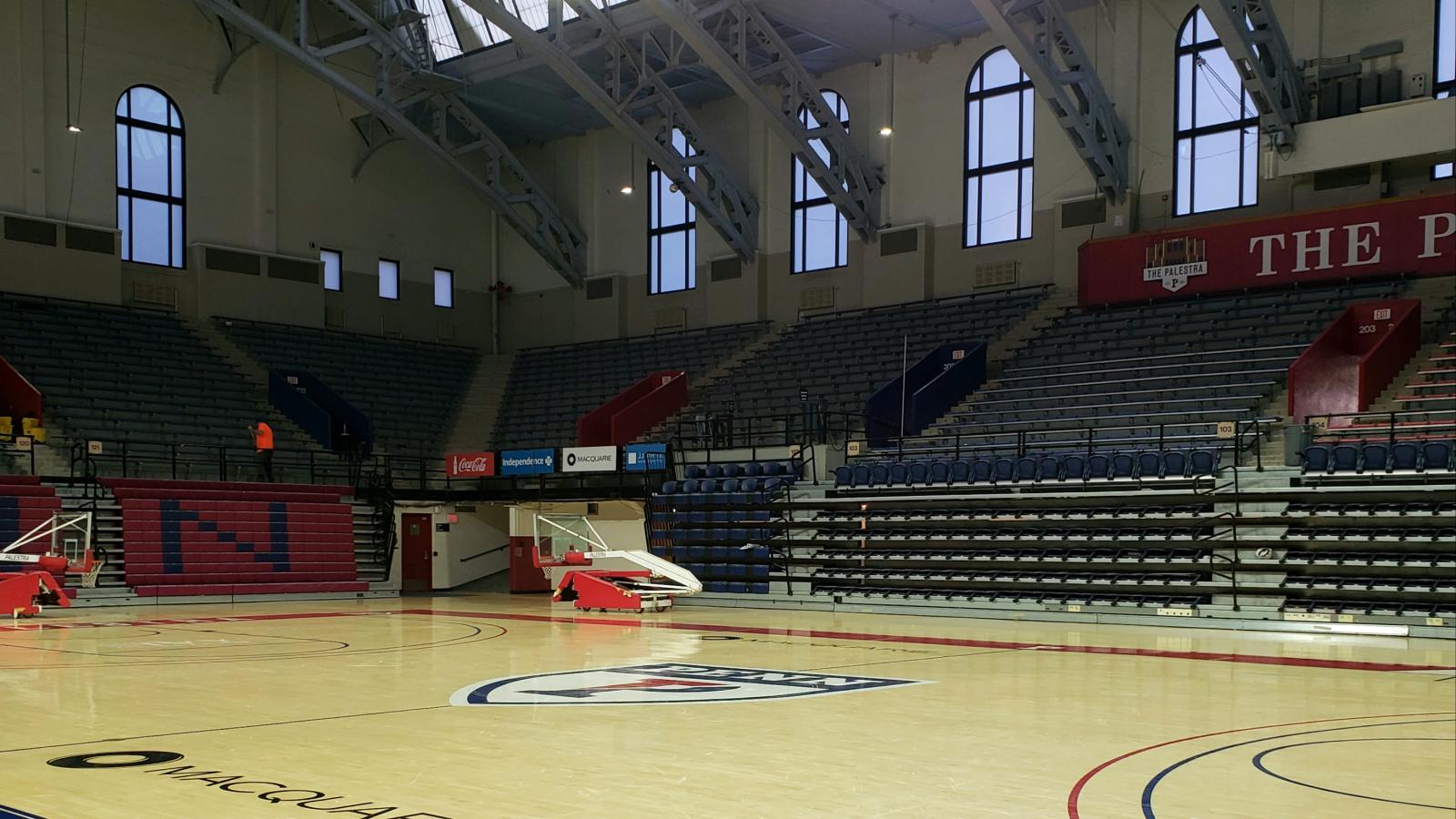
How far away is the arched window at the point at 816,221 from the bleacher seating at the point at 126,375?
12542 millimetres

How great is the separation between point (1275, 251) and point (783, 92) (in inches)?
433

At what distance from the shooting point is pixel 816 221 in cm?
3253

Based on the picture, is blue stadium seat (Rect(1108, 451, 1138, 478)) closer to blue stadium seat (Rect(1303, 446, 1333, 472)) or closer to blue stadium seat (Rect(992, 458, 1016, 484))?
blue stadium seat (Rect(992, 458, 1016, 484))

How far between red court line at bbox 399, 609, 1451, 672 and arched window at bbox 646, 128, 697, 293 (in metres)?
A: 16.6

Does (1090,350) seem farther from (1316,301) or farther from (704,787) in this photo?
(704,787)

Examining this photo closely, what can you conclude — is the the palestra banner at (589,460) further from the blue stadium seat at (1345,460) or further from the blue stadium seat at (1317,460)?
the blue stadium seat at (1345,460)

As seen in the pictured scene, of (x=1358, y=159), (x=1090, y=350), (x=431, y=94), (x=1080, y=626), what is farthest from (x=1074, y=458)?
(x=431, y=94)

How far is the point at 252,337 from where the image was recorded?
32.5m

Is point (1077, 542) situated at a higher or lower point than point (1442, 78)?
lower

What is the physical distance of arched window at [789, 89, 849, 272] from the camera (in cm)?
3216

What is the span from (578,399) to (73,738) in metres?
26.0

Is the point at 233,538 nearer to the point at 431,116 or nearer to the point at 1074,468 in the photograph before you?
the point at 431,116

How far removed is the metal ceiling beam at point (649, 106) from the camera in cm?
2766

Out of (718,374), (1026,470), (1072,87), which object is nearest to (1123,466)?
(1026,470)
